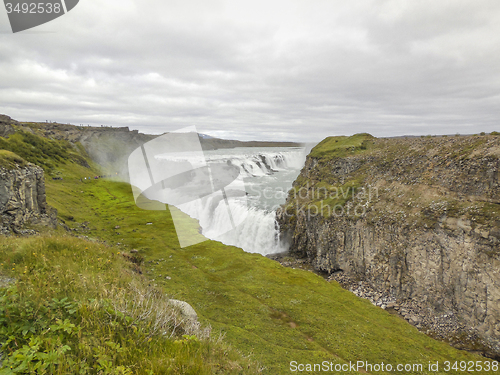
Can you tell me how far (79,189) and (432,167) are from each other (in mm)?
87998

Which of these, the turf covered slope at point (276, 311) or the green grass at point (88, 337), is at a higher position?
the green grass at point (88, 337)

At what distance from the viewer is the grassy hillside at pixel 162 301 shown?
5.33 m

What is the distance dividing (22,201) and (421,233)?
4301cm

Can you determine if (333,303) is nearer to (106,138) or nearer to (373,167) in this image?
(373,167)

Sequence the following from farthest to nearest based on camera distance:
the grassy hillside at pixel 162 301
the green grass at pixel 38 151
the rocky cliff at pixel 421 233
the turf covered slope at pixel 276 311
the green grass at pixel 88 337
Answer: the green grass at pixel 38 151, the rocky cliff at pixel 421 233, the turf covered slope at pixel 276 311, the grassy hillside at pixel 162 301, the green grass at pixel 88 337

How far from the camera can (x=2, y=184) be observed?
23844mm

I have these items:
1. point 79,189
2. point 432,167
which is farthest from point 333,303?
point 79,189

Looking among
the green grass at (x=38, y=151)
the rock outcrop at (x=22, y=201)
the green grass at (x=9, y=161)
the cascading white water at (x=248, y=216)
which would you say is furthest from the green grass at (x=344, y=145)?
the green grass at (x=38, y=151)

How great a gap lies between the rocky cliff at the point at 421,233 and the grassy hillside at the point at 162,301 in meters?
4.41

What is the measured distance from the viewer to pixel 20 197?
25.7 meters

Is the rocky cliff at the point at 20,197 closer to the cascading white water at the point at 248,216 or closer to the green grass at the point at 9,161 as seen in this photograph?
the green grass at the point at 9,161

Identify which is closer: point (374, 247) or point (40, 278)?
point (40, 278)

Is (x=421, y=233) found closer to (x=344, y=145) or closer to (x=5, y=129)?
(x=344, y=145)

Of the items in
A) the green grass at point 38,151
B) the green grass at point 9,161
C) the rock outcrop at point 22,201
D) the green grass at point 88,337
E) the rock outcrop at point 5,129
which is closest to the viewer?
the green grass at point 88,337
